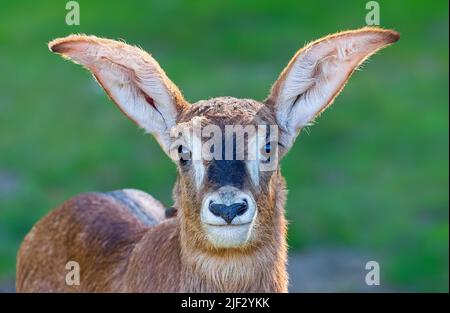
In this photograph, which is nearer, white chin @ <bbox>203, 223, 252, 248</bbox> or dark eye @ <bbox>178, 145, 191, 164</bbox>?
white chin @ <bbox>203, 223, 252, 248</bbox>

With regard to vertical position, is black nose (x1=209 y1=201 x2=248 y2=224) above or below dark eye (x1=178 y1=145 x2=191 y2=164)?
below

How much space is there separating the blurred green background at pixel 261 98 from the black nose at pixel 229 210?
8018mm

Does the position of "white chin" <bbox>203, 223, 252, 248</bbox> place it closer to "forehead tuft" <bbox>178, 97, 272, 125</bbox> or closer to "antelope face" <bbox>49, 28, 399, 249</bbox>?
"antelope face" <bbox>49, 28, 399, 249</bbox>

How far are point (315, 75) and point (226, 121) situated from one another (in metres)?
0.88

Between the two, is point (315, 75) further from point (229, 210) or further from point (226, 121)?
point (229, 210)

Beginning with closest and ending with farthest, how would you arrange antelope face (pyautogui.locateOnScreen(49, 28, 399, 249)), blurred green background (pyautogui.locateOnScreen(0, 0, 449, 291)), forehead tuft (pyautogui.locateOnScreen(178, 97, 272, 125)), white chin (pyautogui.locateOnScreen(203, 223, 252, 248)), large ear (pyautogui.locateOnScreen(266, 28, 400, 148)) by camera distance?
white chin (pyautogui.locateOnScreen(203, 223, 252, 248)), antelope face (pyautogui.locateOnScreen(49, 28, 399, 249)), forehead tuft (pyautogui.locateOnScreen(178, 97, 272, 125)), large ear (pyautogui.locateOnScreen(266, 28, 400, 148)), blurred green background (pyautogui.locateOnScreen(0, 0, 449, 291))

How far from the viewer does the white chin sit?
9.16 metres

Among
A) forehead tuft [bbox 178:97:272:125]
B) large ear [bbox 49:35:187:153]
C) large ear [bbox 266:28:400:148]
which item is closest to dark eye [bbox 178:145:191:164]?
forehead tuft [bbox 178:97:272:125]

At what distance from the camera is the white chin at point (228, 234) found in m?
9.16

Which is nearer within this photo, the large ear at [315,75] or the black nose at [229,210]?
the black nose at [229,210]

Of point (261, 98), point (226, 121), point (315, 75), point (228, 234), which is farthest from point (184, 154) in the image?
point (261, 98)

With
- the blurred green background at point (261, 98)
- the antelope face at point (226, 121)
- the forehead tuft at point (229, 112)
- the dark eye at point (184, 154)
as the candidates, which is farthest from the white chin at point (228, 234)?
the blurred green background at point (261, 98)

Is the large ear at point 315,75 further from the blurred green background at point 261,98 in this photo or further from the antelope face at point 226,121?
the blurred green background at point 261,98

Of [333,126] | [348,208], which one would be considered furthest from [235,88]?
[348,208]
